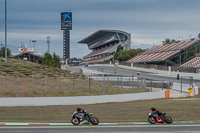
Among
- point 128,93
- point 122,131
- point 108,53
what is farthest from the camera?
point 108,53

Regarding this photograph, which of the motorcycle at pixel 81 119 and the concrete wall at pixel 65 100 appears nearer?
the motorcycle at pixel 81 119

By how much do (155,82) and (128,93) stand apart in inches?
617

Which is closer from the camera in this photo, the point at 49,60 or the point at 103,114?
the point at 103,114

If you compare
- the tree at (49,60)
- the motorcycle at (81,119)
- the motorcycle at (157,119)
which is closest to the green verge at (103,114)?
the motorcycle at (157,119)

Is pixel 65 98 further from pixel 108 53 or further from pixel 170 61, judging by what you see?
pixel 108 53

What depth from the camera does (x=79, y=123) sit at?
1736cm

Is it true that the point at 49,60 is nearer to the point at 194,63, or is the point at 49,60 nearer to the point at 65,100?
the point at 194,63

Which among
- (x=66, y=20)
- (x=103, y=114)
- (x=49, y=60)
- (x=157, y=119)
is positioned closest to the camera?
(x=157, y=119)

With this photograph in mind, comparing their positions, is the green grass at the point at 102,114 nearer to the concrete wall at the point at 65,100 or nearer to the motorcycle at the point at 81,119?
the concrete wall at the point at 65,100

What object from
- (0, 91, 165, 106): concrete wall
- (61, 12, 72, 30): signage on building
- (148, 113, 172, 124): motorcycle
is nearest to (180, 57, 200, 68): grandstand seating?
(61, 12, 72, 30): signage on building

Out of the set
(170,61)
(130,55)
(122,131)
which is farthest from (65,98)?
(130,55)

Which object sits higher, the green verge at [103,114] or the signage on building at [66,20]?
the signage on building at [66,20]

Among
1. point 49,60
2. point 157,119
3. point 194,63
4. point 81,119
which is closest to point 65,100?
point 81,119

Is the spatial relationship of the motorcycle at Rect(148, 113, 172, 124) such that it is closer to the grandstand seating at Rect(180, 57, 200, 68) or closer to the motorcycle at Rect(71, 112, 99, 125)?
the motorcycle at Rect(71, 112, 99, 125)
